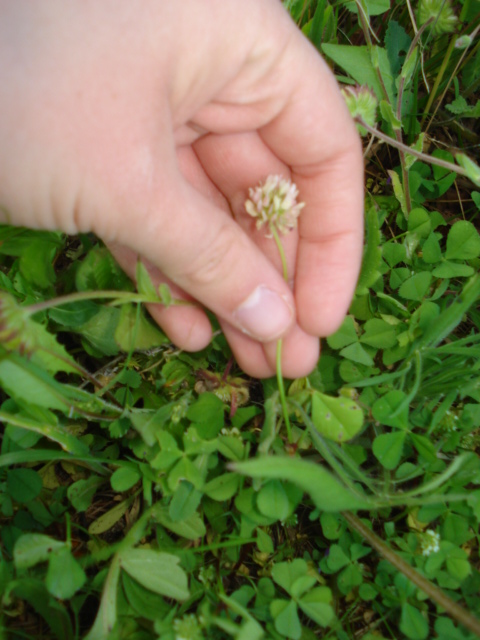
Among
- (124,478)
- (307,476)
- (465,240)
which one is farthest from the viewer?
(465,240)

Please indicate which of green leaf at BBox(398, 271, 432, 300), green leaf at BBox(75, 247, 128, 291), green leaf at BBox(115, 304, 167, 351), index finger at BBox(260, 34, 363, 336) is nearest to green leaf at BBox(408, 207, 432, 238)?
green leaf at BBox(398, 271, 432, 300)

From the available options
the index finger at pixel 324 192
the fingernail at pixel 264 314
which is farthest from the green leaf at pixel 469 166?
the fingernail at pixel 264 314

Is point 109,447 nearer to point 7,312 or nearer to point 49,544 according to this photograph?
point 49,544

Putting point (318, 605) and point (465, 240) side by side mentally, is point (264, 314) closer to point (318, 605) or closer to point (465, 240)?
point (318, 605)

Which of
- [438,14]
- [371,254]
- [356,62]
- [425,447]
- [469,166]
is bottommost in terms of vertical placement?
[425,447]

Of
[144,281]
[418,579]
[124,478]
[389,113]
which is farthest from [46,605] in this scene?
[389,113]

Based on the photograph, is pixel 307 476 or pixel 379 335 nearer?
pixel 307 476

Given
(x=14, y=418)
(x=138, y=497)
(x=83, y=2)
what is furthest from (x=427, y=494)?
(x=83, y=2)
